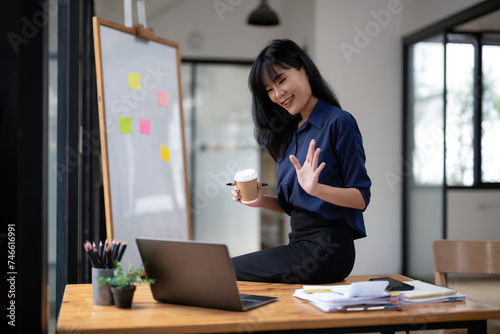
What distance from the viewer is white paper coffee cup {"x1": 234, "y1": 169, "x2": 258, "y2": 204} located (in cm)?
182

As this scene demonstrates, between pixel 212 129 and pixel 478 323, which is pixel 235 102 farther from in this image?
pixel 478 323

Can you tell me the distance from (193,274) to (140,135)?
1.90 meters

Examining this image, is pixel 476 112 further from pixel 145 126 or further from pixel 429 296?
pixel 429 296

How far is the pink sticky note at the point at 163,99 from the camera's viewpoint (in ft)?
10.5

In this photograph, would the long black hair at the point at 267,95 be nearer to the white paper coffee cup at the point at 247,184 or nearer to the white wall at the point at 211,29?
the white paper coffee cup at the point at 247,184

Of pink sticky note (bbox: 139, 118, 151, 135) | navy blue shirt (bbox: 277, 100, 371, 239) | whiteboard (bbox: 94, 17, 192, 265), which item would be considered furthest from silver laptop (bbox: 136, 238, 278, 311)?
pink sticky note (bbox: 139, 118, 151, 135)

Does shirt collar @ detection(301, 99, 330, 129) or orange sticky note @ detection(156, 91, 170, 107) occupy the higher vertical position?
orange sticky note @ detection(156, 91, 170, 107)

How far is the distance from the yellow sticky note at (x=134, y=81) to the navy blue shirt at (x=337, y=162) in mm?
1381

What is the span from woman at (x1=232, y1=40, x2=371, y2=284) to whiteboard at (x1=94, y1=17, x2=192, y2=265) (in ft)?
3.45

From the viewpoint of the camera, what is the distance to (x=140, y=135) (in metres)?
3.05

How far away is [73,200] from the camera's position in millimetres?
2746

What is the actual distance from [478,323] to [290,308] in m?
0.42

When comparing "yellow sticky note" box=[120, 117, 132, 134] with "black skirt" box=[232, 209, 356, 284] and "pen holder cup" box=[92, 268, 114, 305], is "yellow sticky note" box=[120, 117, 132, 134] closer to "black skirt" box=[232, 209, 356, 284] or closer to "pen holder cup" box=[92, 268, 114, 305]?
"black skirt" box=[232, 209, 356, 284]
